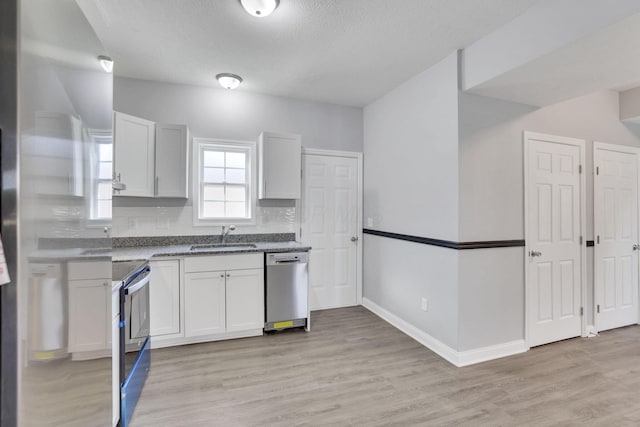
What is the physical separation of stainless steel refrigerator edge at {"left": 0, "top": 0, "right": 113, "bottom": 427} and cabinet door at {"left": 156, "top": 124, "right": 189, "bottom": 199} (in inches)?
95.5

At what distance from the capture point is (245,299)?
10.2ft

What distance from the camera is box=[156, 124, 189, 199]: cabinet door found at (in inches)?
126

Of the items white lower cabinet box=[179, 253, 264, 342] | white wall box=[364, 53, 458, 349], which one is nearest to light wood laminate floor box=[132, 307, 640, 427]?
white lower cabinet box=[179, 253, 264, 342]

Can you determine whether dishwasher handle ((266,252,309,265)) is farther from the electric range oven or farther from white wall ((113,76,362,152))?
white wall ((113,76,362,152))

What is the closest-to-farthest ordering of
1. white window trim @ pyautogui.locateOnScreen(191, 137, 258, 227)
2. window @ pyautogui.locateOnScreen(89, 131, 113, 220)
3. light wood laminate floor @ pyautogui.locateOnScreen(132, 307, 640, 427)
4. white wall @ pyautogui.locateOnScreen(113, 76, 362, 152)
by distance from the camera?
window @ pyautogui.locateOnScreen(89, 131, 113, 220), light wood laminate floor @ pyautogui.locateOnScreen(132, 307, 640, 427), white wall @ pyautogui.locateOnScreen(113, 76, 362, 152), white window trim @ pyautogui.locateOnScreen(191, 137, 258, 227)

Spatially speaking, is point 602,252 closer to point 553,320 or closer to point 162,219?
point 553,320

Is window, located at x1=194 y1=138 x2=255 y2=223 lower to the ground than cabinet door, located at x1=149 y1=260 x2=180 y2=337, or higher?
higher

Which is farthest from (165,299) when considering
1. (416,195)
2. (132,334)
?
(416,195)

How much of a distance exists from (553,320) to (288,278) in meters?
2.77

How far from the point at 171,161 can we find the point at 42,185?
2757mm

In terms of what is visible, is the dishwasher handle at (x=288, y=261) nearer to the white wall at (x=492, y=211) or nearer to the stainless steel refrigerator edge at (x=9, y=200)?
the white wall at (x=492, y=211)

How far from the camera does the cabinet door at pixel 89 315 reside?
32.4 inches

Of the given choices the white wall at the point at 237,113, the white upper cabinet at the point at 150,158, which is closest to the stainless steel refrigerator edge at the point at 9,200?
the white upper cabinet at the point at 150,158

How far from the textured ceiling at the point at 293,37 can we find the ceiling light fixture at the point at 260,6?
0.08 m
